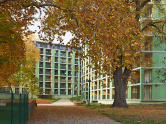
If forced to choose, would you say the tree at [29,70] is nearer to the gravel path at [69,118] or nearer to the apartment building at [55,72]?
the gravel path at [69,118]

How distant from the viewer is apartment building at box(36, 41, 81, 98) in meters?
93.8

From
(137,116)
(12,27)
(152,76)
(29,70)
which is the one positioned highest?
(12,27)

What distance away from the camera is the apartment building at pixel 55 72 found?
93750mm

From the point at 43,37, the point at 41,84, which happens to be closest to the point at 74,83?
the point at 41,84

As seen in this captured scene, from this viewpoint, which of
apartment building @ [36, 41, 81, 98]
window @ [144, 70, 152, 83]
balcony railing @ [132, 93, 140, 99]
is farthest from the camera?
apartment building @ [36, 41, 81, 98]

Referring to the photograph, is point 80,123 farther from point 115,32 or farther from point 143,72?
point 143,72

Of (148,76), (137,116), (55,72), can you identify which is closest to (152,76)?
(148,76)

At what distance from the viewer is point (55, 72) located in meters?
97.9

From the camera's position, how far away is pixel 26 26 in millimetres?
16172

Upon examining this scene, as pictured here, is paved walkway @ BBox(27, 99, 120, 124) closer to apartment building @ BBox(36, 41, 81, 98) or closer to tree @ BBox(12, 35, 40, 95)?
tree @ BBox(12, 35, 40, 95)

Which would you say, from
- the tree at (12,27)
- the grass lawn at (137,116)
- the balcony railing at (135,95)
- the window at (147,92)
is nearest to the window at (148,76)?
the window at (147,92)

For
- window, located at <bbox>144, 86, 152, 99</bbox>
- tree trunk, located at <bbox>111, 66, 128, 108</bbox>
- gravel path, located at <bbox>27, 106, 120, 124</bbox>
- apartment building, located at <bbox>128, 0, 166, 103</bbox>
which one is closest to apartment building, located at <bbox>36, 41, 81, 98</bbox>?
window, located at <bbox>144, 86, 152, 99</bbox>

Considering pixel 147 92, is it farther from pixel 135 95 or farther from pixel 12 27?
pixel 12 27

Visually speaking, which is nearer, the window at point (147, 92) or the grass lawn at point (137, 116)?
the grass lawn at point (137, 116)
